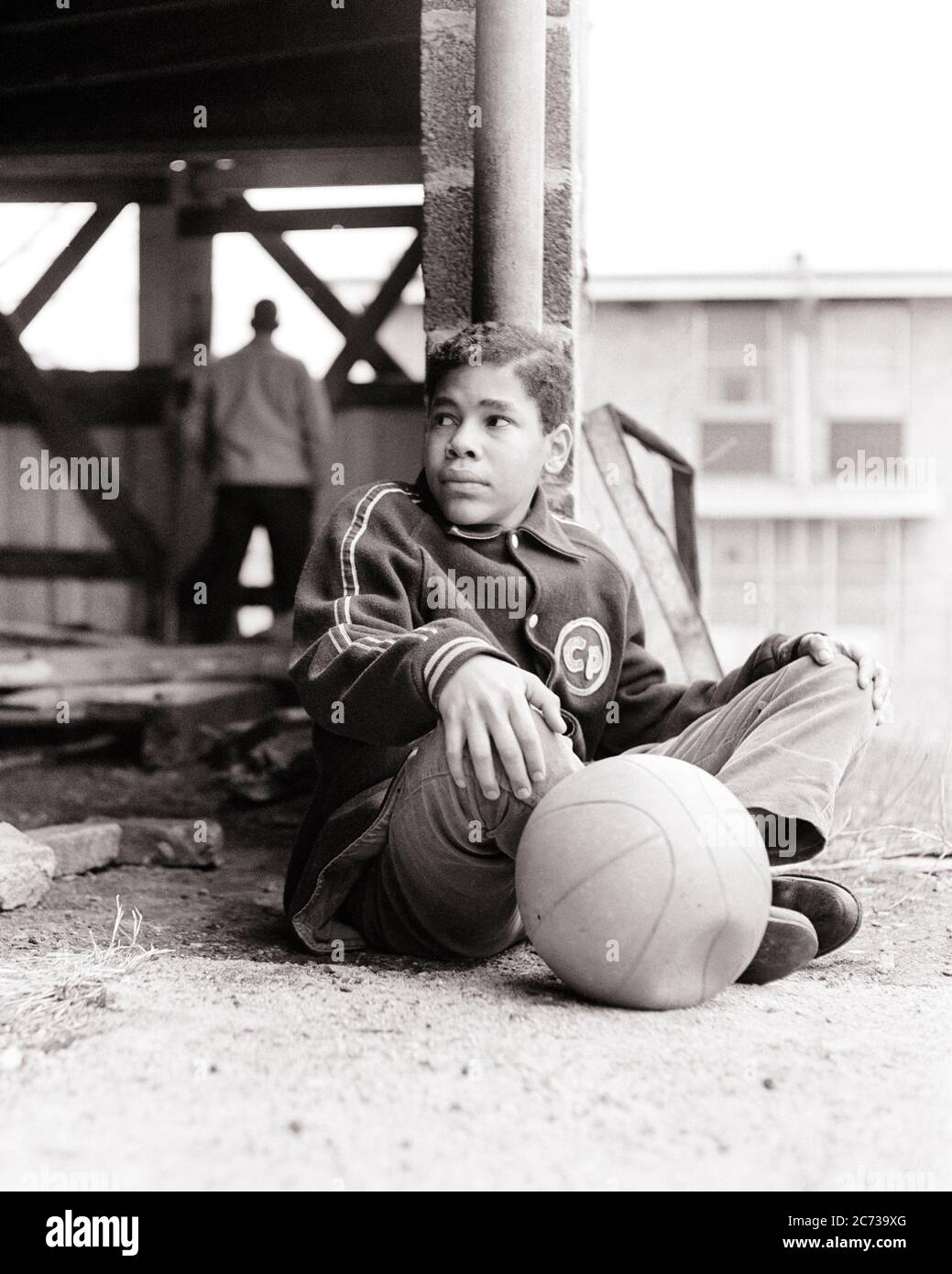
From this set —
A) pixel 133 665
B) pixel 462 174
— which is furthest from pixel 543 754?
pixel 133 665

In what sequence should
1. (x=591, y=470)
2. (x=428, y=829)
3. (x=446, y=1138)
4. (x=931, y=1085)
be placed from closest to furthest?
(x=446, y=1138), (x=931, y=1085), (x=428, y=829), (x=591, y=470)

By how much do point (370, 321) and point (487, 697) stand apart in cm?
685

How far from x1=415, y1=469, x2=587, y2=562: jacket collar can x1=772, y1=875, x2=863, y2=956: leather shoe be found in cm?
85

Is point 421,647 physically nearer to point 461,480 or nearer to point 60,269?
point 461,480

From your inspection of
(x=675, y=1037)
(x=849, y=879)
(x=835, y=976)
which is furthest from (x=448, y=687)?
(x=849, y=879)

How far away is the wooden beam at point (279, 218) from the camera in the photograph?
868 centimetres

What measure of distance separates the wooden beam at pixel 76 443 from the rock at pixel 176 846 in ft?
16.3

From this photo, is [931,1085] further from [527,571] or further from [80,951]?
[80,951]

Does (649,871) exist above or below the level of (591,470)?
below

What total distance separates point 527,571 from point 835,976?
1.04 metres

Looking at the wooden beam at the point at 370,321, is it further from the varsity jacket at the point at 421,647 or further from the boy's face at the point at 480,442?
the boy's face at the point at 480,442

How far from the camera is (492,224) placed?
339 centimetres

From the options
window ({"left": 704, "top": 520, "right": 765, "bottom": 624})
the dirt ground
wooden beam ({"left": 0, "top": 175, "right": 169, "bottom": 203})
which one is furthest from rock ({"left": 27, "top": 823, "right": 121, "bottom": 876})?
window ({"left": 704, "top": 520, "right": 765, "bottom": 624})

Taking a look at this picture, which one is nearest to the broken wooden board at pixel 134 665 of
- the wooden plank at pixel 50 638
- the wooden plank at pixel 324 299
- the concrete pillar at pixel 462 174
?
the wooden plank at pixel 50 638
